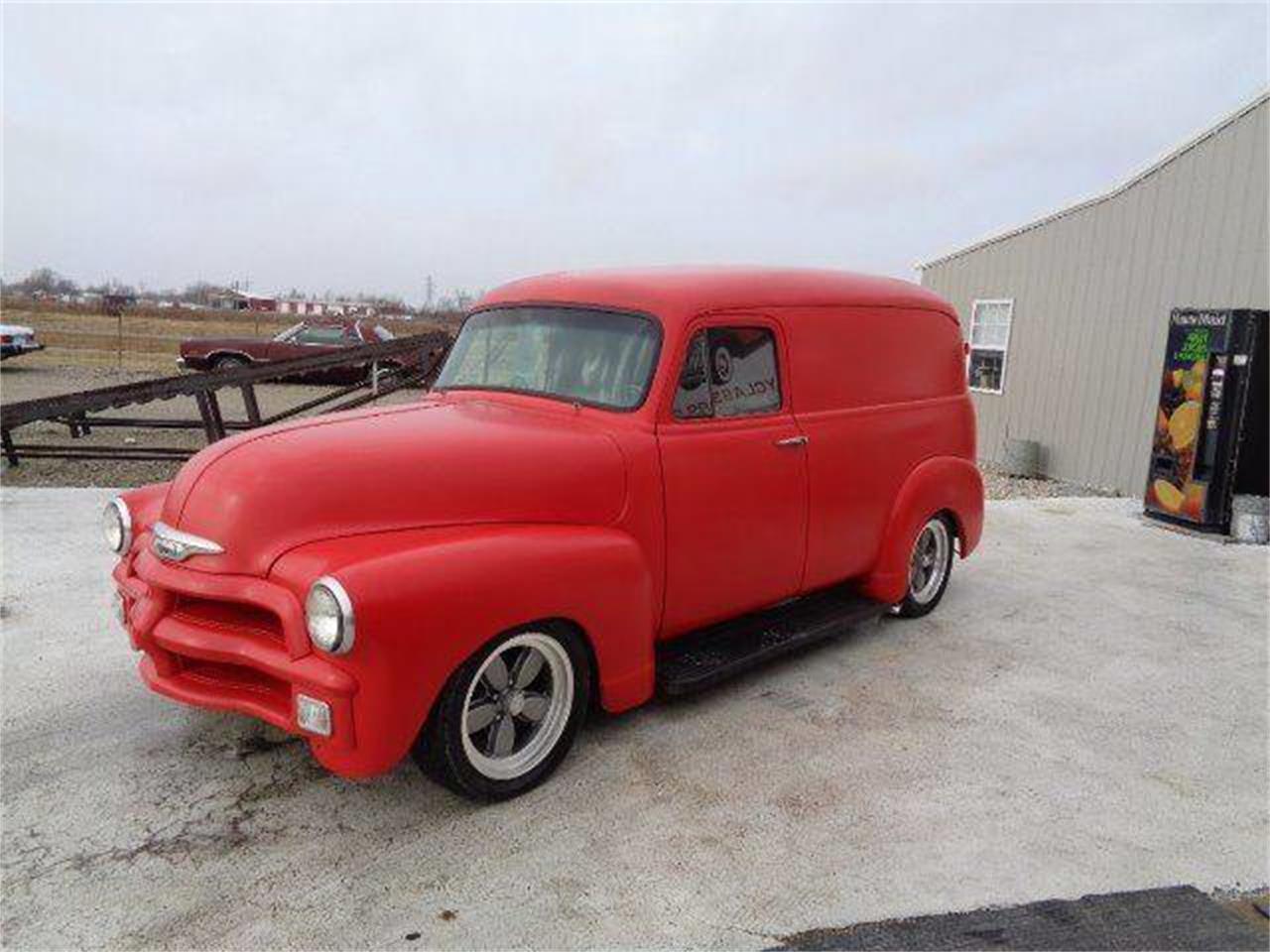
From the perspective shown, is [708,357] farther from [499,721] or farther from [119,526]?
[119,526]

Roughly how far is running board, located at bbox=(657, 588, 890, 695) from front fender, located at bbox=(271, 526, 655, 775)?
518 mm

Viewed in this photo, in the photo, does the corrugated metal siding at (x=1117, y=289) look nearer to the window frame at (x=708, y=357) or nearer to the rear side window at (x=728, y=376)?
the window frame at (x=708, y=357)

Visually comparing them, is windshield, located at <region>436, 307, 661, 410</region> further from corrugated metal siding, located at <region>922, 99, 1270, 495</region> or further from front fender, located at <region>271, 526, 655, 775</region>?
corrugated metal siding, located at <region>922, 99, 1270, 495</region>

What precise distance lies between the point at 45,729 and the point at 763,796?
291 cm

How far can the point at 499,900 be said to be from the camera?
105 inches

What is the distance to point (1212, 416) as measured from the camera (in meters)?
7.89

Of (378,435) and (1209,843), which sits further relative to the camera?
(378,435)

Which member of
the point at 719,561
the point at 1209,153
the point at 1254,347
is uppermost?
the point at 1209,153

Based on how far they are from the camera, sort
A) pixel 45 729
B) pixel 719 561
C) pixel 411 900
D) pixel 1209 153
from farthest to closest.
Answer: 1. pixel 1209 153
2. pixel 719 561
3. pixel 45 729
4. pixel 411 900

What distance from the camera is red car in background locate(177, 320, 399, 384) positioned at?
18609 mm

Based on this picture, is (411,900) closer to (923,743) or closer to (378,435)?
(378,435)

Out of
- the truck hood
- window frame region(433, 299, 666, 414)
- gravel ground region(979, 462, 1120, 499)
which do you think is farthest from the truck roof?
gravel ground region(979, 462, 1120, 499)

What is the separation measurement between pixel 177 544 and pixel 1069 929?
3.04 metres

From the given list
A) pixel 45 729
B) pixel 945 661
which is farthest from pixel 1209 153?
pixel 45 729
